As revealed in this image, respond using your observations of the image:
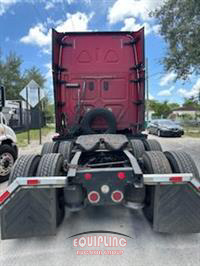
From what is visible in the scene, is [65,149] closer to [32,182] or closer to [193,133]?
[32,182]

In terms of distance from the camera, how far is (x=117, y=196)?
7.30ft

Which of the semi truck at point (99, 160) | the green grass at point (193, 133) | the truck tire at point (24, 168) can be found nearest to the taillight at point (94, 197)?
the semi truck at point (99, 160)

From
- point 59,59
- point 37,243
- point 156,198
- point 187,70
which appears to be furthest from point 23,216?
point 187,70

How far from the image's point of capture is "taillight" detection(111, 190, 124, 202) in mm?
2210

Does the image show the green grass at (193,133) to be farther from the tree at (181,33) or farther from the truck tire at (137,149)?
the truck tire at (137,149)

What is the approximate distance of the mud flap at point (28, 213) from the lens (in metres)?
2.14

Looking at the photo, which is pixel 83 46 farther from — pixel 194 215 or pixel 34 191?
pixel 194 215

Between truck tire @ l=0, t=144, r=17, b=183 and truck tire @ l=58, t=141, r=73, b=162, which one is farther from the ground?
truck tire @ l=58, t=141, r=73, b=162

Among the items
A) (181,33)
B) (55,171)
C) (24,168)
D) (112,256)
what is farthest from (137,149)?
(181,33)

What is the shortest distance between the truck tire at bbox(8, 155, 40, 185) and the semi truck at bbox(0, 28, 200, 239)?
0.04ft

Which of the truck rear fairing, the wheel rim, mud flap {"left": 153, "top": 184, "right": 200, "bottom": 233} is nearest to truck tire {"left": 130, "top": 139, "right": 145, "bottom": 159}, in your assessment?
the truck rear fairing

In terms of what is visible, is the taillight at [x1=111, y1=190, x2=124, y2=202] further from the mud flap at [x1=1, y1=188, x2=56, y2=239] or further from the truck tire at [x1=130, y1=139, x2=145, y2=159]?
the truck tire at [x1=130, y1=139, x2=145, y2=159]

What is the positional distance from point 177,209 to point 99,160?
1.39 meters

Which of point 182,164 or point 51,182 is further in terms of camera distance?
point 182,164
